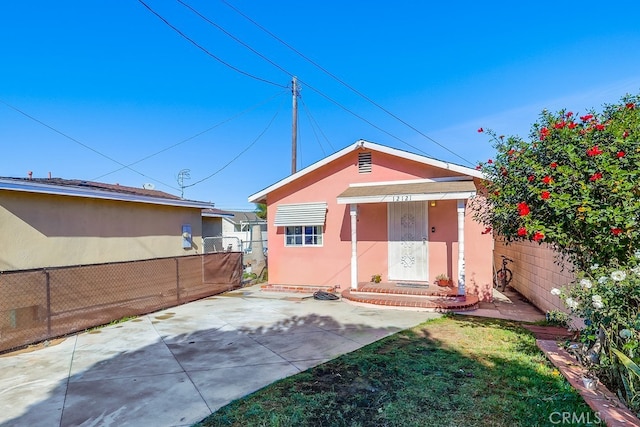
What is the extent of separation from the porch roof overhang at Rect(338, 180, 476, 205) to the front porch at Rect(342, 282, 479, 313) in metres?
2.49

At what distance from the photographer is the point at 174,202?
36.3 ft

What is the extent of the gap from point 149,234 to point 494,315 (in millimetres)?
9970

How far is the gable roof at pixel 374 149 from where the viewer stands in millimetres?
9172

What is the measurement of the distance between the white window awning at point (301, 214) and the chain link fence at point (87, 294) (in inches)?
112

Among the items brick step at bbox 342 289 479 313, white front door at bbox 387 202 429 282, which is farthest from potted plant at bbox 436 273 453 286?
brick step at bbox 342 289 479 313

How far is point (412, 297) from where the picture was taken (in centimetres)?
877

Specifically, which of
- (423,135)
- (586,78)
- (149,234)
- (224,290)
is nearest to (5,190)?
(149,234)

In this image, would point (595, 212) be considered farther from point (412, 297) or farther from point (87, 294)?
point (87, 294)

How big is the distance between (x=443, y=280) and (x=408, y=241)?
1486 millimetres

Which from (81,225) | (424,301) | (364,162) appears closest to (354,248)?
(424,301)

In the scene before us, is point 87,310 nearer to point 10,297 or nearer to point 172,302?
point 10,297

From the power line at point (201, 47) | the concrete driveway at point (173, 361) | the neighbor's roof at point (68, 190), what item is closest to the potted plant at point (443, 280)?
the concrete driveway at point (173, 361)

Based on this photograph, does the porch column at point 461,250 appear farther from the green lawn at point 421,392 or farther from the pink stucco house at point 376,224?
the green lawn at point 421,392

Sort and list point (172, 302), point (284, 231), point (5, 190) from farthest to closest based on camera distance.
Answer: point (284, 231)
point (172, 302)
point (5, 190)
